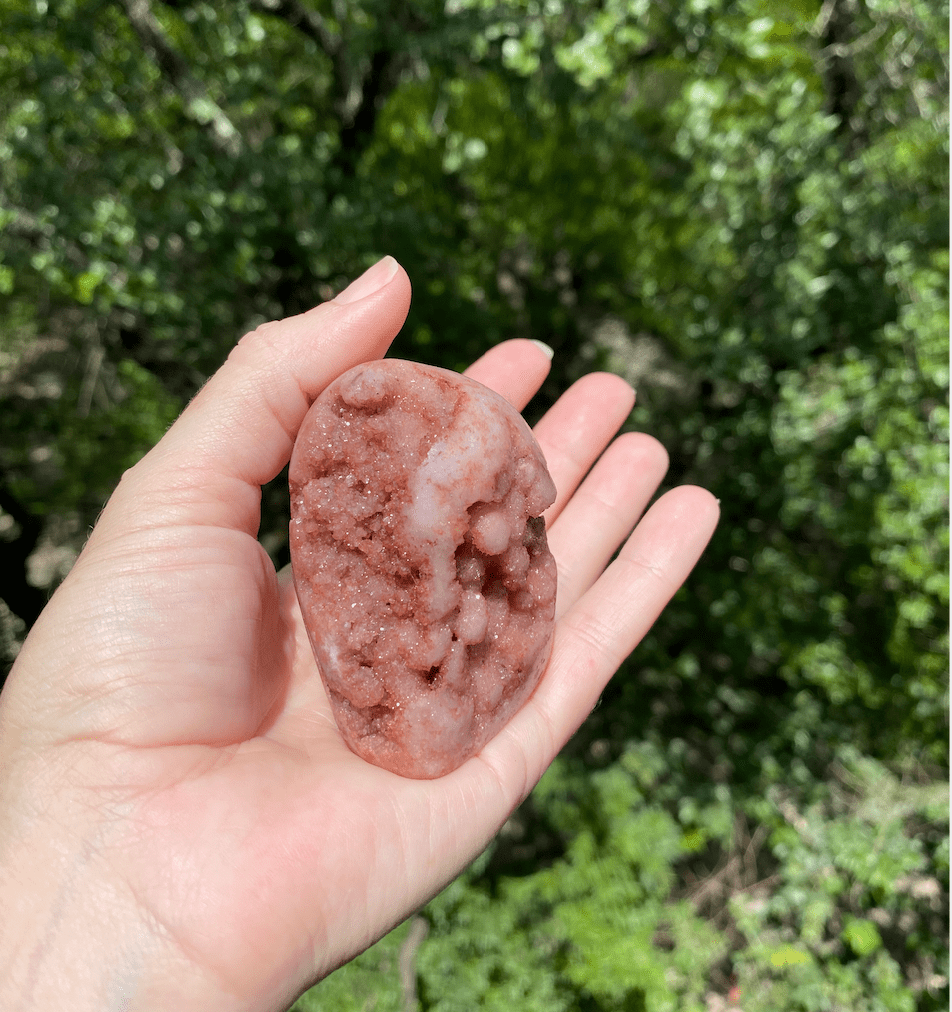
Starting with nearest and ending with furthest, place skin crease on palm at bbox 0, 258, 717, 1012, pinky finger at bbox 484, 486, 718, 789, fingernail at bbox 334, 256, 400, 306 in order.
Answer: skin crease on palm at bbox 0, 258, 717, 1012, fingernail at bbox 334, 256, 400, 306, pinky finger at bbox 484, 486, 718, 789

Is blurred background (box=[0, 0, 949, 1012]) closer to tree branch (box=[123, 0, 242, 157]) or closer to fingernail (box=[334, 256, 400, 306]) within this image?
tree branch (box=[123, 0, 242, 157])

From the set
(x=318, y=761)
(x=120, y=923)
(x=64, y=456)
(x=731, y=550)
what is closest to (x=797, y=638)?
(x=731, y=550)

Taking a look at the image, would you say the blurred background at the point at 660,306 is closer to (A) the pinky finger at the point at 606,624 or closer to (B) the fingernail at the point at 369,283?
(A) the pinky finger at the point at 606,624

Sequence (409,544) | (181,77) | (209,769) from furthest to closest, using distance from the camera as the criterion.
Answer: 1. (181,77)
2. (409,544)
3. (209,769)

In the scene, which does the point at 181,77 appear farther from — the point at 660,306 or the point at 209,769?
the point at 209,769

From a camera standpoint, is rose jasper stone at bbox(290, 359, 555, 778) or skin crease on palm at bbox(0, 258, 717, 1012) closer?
skin crease on palm at bbox(0, 258, 717, 1012)

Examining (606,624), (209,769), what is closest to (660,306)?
(606,624)

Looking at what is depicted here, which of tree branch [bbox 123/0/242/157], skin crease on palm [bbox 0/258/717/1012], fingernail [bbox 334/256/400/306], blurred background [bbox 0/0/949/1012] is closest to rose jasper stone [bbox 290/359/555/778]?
skin crease on palm [bbox 0/258/717/1012]
